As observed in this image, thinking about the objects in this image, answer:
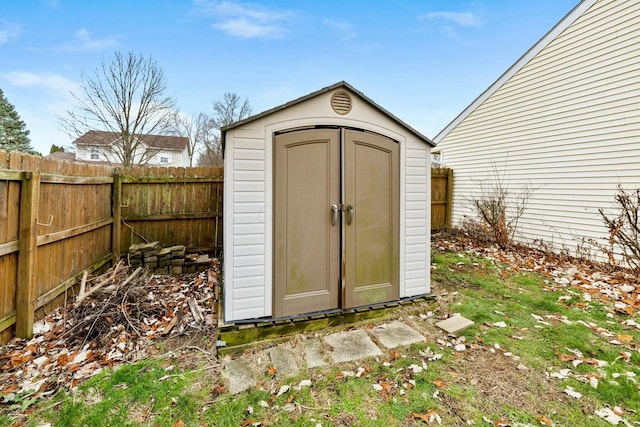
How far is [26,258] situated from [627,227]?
27.3ft

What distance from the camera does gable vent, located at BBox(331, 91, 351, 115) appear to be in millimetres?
3031

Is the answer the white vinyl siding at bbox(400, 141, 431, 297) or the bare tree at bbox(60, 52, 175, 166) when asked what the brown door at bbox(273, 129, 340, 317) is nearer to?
the white vinyl siding at bbox(400, 141, 431, 297)

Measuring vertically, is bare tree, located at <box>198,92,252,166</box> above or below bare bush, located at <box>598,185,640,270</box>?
above

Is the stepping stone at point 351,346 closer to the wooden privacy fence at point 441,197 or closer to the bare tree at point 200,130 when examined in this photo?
the wooden privacy fence at point 441,197

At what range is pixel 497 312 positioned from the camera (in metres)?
3.46

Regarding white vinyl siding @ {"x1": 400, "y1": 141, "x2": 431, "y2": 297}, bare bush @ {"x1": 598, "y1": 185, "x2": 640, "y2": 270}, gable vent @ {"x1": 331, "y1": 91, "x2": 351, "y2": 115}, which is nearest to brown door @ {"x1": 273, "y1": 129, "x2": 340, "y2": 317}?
gable vent @ {"x1": 331, "y1": 91, "x2": 351, "y2": 115}

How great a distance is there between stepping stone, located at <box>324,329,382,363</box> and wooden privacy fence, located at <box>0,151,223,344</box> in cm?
291

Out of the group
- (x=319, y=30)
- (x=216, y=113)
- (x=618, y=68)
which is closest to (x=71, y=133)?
(x=216, y=113)

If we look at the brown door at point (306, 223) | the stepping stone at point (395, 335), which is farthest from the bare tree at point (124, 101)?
the stepping stone at point (395, 335)

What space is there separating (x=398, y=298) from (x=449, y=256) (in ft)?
10.7

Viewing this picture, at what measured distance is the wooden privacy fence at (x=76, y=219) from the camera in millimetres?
2689

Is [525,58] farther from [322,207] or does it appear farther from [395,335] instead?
[395,335]

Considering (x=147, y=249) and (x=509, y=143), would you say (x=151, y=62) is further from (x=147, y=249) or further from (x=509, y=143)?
(x=509, y=143)

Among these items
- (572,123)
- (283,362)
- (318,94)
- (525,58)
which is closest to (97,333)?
(283,362)
